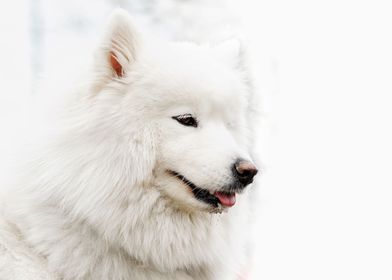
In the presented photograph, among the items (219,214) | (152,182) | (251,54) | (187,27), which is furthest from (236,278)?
(187,27)

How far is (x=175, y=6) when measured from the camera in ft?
21.1

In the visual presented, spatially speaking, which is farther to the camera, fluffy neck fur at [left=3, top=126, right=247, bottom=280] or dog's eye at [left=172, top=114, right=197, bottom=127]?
dog's eye at [left=172, top=114, right=197, bottom=127]

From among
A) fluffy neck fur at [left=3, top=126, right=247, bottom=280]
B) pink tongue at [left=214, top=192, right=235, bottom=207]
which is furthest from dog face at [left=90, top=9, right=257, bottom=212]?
fluffy neck fur at [left=3, top=126, right=247, bottom=280]

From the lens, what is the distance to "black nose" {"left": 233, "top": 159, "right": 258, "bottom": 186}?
221 centimetres

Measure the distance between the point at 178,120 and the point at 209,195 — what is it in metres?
0.35

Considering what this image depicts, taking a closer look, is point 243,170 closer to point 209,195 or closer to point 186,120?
point 209,195

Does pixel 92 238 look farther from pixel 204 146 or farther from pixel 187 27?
pixel 187 27

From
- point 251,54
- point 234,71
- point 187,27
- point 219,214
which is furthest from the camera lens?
point 187,27

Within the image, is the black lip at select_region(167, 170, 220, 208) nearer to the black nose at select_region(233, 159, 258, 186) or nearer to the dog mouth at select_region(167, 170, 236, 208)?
the dog mouth at select_region(167, 170, 236, 208)

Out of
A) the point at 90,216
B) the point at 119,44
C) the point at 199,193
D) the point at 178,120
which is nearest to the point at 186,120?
the point at 178,120

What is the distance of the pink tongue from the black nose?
0.39ft

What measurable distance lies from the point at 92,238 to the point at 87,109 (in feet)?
1.77

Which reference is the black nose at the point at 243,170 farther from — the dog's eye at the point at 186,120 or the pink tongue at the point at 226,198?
the dog's eye at the point at 186,120

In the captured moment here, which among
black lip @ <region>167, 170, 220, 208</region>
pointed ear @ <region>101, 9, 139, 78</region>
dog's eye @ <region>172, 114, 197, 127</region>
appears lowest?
black lip @ <region>167, 170, 220, 208</region>
